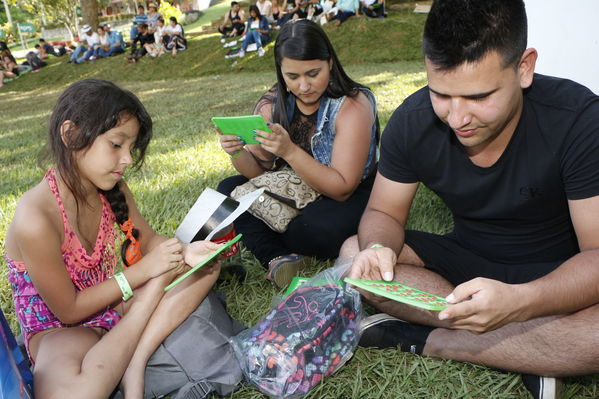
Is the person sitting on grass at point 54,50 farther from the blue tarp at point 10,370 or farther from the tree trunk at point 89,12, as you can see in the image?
the blue tarp at point 10,370

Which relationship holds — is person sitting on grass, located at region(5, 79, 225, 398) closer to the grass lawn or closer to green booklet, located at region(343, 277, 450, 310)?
the grass lawn

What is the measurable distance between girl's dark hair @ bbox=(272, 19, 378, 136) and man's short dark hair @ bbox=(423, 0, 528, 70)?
3.15ft

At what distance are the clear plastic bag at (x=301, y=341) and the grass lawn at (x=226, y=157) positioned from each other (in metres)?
0.06

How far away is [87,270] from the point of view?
6.15 feet

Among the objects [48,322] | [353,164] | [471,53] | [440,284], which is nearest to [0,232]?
[48,322]

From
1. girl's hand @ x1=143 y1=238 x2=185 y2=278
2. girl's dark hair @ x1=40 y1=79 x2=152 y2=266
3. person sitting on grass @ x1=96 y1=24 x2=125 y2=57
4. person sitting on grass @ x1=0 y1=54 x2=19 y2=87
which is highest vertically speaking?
girl's dark hair @ x1=40 y1=79 x2=152 y2=266

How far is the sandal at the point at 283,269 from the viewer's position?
2305 mm

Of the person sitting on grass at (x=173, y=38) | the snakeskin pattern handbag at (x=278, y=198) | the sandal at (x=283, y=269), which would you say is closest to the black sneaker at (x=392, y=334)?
the sandal at (x=283, y=269)

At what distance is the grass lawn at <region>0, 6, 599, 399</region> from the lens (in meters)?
1.68

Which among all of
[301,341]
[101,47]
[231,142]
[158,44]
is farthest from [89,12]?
[301,341]

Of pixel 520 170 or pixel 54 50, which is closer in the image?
pixel 520 170

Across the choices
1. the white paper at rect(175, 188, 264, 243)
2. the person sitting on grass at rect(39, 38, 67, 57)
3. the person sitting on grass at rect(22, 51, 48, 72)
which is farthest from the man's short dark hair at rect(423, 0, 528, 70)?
the person sitting on grass at rect(39, 38, 67, 57)

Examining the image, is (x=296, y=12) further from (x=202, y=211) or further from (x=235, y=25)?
(x=202, y=211)

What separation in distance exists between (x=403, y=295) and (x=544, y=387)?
0.59 m
